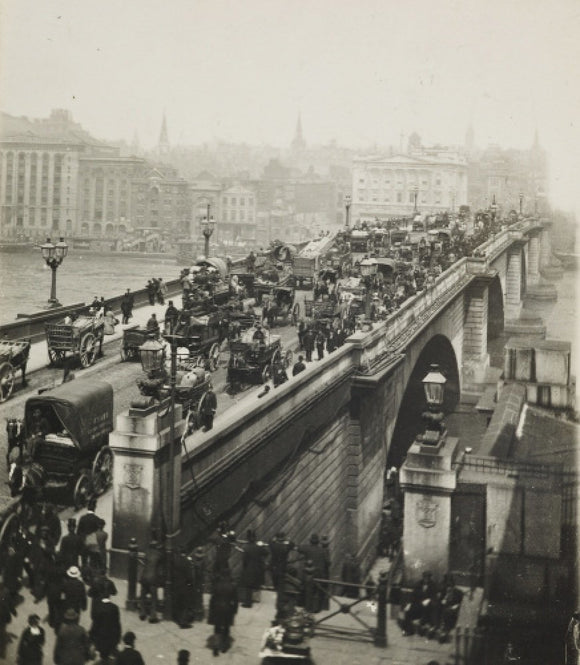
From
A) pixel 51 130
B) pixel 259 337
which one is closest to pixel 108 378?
pixel 259 337

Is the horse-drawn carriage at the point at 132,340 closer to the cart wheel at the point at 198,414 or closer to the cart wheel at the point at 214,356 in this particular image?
the cart wheel at the point at 214,356

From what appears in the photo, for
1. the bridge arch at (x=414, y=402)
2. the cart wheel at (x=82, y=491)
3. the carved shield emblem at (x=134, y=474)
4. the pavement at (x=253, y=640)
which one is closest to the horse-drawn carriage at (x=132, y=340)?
the cart wheel at (x=82, y=491)

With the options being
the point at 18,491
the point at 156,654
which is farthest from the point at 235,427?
the point at 156,654

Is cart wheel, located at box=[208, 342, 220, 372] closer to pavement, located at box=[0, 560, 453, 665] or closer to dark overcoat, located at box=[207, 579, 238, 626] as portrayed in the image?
pavement, located at box=[0, 560, 453, 665]

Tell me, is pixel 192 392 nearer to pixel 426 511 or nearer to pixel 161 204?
pixel 426 511

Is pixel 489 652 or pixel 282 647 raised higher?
pixel 282 647

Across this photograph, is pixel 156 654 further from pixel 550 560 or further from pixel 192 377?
pixel 550 560
